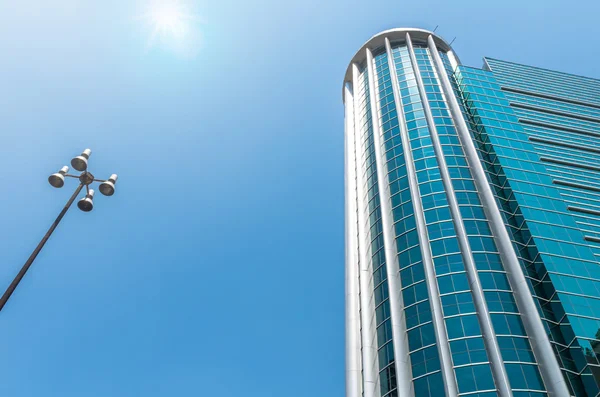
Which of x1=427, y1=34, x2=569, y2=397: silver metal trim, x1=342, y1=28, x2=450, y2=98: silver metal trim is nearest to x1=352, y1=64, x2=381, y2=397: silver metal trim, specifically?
x1=427, y1=34, x2=569, y2=397: silver metal trim

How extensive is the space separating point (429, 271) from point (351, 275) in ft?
48.8

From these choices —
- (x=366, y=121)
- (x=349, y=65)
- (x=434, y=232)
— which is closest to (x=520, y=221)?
(x=434, y=232)

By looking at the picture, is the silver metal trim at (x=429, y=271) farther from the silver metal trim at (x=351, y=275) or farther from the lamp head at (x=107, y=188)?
the lamp head at (x=107, y=188)

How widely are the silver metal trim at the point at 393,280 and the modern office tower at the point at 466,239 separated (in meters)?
0.12

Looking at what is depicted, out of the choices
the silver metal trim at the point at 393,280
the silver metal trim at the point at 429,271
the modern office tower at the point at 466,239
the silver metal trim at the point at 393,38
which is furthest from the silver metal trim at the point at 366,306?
the silver metal trim at the point at 393,38

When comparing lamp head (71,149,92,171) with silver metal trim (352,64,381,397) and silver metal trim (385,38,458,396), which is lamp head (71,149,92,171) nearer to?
silver metal trim (385,38,458,396)

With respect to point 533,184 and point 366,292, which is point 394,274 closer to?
point 366,292

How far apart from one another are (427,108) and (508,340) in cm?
3516

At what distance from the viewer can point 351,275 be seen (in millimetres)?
57875

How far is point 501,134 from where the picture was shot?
61.9 meters

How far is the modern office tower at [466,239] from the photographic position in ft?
124

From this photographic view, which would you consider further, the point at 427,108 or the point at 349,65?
the point at 349,65

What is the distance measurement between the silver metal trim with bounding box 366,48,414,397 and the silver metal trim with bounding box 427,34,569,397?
993cm

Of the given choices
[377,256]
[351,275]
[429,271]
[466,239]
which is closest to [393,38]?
[351,275]
